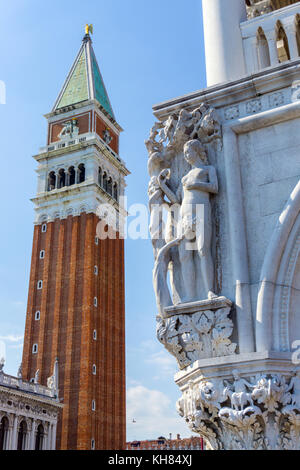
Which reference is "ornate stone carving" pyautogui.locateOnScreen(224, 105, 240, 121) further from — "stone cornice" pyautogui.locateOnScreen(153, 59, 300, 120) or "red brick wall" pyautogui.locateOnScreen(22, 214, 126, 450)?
"red brick wall" pyautogui.locateOnScreen(22, 214, 126, 450)

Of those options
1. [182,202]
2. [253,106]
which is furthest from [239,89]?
[182,202]

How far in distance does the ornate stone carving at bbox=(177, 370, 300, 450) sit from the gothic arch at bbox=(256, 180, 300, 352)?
0.28m

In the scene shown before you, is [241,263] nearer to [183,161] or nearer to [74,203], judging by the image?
[183,161]

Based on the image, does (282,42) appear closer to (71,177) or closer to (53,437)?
(53,437)

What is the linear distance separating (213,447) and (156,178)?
2.49 m

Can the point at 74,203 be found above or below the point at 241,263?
above

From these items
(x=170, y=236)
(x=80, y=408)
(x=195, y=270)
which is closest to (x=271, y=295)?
(x=195, y=270)

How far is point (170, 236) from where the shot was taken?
17.4ft

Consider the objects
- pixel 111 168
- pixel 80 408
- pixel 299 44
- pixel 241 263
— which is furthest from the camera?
pixel 111 168

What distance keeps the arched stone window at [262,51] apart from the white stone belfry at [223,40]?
176 millimetres

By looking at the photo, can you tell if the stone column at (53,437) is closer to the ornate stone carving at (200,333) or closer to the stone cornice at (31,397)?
the stone cornice at (31,397)

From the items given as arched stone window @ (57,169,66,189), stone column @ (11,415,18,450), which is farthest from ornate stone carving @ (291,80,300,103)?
arched stone window @ (57,169,66,189)

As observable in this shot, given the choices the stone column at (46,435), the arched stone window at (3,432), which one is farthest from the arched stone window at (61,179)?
the arched stone window at (3,432)
